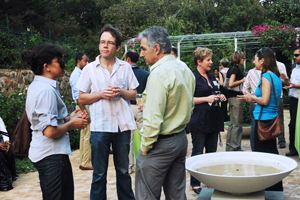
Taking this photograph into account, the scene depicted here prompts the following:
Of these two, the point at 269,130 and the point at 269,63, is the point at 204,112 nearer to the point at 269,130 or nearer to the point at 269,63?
the point at 269,130

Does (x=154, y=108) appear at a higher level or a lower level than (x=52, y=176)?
higher

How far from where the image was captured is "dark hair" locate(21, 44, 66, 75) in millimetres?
2559

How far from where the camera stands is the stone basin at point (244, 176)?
2.79 meters

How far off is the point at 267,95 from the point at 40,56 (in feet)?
8.41

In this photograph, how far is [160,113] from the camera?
2.48 meters

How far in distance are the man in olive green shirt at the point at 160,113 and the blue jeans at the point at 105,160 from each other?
2.56 ft

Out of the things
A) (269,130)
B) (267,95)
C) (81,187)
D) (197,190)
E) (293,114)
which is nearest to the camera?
(267,95)

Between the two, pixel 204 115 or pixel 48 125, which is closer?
pixel 48 125

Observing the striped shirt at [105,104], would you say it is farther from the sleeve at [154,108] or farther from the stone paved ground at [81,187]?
the stone paved ground at [81,187]

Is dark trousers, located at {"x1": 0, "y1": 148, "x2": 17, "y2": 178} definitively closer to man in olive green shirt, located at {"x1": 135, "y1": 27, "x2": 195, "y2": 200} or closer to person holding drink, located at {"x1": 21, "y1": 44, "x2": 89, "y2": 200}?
person holding drink, located at {"x1": 21, "y1": 44, "x2": 89, "y2": 200}

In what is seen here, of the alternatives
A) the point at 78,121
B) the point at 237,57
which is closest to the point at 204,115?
the point at 78,121

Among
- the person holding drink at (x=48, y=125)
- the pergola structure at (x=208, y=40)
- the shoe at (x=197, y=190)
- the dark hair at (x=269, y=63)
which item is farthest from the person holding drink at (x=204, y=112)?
the pergola structure at (x=208, y=40)

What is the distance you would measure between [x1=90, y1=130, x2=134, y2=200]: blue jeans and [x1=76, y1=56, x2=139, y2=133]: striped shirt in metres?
0.08

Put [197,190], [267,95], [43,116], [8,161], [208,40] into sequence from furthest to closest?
[208,40], [8,161], [197,190], [267,95], [43,116]
